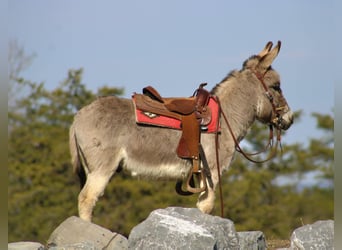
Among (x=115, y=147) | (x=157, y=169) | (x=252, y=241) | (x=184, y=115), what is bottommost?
(x=252, y=241)

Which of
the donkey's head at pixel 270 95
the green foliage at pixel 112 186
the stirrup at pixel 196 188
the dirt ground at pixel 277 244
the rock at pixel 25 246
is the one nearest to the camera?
the rock at pixel 25 246

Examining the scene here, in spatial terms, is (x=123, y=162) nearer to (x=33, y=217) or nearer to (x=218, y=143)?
(x=218, y=143)

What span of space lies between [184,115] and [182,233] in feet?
7.27

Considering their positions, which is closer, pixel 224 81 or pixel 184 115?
pixel 184 115

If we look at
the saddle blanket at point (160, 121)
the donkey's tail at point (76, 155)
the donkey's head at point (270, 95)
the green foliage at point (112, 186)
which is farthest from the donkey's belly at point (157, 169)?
the green foliage at point (112, 186)

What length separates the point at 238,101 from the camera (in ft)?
28.8

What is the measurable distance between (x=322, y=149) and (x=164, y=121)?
9.85m

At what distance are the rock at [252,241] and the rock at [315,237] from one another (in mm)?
388

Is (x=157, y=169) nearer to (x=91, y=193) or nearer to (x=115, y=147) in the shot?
(x=115, y=147)

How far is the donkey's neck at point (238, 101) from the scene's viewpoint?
8.69 metres

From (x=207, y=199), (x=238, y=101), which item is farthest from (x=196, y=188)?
(x=238, y=101)

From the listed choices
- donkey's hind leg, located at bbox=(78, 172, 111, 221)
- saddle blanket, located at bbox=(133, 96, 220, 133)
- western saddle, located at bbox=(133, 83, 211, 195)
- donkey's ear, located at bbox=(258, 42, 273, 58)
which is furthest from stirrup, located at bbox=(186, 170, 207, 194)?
donkey's ear, located at bbox=(258, 42, 273, 58)

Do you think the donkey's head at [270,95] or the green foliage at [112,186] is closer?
the donkey's head at [270,95]

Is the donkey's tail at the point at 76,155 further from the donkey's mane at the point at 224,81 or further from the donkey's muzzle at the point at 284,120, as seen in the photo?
the donkey's muzzle at the point at 284,120
